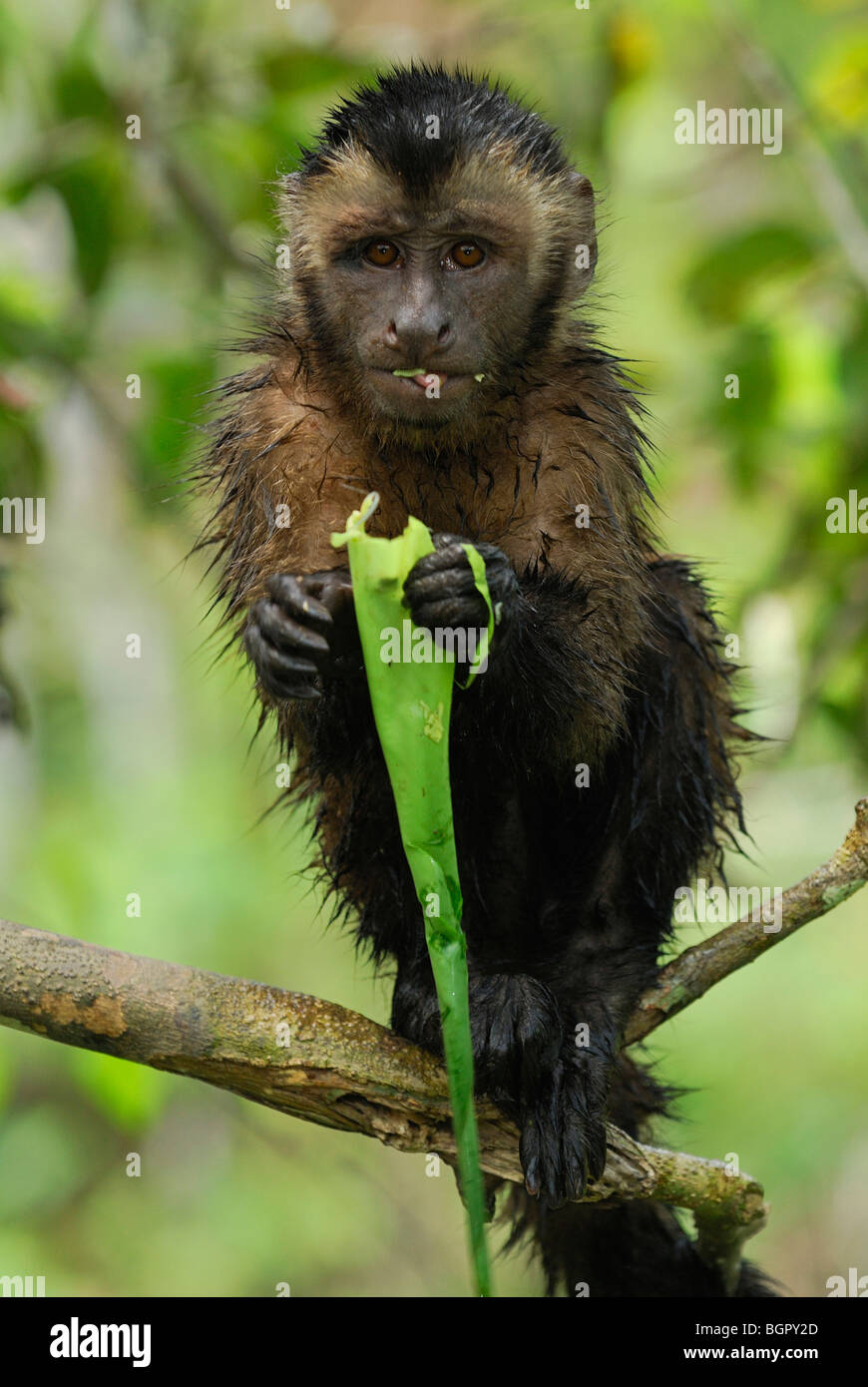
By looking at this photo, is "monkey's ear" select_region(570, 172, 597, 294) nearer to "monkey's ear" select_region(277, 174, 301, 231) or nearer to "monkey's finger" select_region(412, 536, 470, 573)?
"monkey's ear" select_region(277, 174, 301, 231)

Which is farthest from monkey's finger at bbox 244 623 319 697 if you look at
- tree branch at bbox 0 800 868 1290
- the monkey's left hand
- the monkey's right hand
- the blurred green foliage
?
the blurred green foliage

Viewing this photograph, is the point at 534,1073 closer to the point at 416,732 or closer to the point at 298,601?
the point at 416,732

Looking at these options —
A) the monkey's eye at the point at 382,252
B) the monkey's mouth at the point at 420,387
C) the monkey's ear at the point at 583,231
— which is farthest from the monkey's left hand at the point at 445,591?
the monkey's ear at the point at 583,231

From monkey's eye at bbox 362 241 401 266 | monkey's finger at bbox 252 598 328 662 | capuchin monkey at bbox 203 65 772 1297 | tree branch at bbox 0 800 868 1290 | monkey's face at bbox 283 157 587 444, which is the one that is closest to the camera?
monkey's finger at bbox 252 598 328 662

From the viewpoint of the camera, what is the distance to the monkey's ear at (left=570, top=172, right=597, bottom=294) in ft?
17.3

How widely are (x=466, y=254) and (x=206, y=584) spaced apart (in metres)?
3.15

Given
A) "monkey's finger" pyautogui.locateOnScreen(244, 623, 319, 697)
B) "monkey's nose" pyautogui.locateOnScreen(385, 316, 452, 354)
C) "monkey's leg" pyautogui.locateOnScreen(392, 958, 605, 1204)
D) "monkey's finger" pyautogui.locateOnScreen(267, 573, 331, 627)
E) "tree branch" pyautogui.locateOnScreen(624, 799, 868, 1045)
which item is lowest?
"monkey's leg" pyautogui.locateOnScreen(392, 958, 605, 1204)

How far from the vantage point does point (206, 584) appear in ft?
24.8

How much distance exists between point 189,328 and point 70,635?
13.6 ft

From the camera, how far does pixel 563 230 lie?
525 centimetres

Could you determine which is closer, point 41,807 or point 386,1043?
point 386,1043

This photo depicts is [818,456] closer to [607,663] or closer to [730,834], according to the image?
[730,834]

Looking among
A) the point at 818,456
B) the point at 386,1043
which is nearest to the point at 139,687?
the point at 818,456

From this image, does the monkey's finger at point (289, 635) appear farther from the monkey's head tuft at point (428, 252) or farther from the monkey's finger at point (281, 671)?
the monkey's head tuft at point (428, 252)
